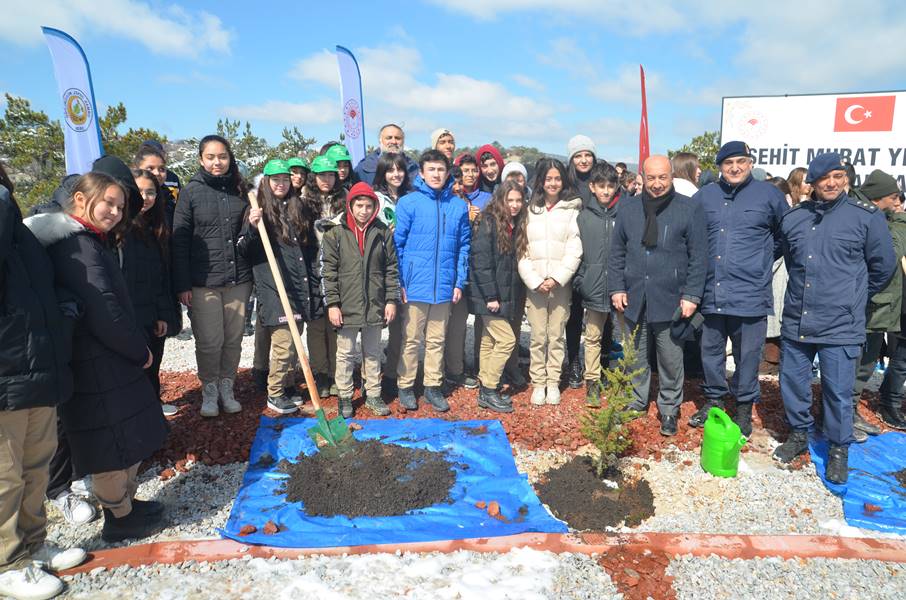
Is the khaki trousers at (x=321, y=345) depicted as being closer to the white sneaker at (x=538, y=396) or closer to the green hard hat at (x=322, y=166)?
the green hard hat at (x=322, y=166)

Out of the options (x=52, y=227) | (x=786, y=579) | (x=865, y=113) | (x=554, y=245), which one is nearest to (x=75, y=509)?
(x=52, y=227)

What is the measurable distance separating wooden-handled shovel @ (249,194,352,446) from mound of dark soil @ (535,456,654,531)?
66.5 inches

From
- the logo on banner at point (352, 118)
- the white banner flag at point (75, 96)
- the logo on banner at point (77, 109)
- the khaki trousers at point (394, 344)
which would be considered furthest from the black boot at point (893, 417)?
the logo on banner at point (77, 109)

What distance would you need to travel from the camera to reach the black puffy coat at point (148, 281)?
4.30 metres

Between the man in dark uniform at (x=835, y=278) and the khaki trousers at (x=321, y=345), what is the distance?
4.34 m

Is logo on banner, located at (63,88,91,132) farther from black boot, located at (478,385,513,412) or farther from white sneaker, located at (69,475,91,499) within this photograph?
black boot, located at (478,385,513,412)

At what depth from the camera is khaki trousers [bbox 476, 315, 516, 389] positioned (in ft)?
19.0

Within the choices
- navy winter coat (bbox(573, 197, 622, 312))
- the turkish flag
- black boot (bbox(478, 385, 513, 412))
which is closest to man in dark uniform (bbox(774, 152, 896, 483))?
navy winter coat (bbox(573, 197, 622, 312))

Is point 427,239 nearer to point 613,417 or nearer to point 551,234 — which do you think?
point 551,234

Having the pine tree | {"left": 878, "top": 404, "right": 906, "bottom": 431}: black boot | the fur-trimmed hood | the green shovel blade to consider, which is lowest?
{"left": 878, "top": 404, "right": 906, "bottom": 431}: black boot

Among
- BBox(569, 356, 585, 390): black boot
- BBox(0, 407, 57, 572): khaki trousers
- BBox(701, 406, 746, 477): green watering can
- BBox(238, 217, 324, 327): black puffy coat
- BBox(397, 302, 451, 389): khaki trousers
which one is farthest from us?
BBox(569, 356, 585, 390): black boot

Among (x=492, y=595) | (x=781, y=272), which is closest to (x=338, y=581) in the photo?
(x=492, y=595)

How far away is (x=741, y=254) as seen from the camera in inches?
189

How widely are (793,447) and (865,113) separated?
28.0 ft
